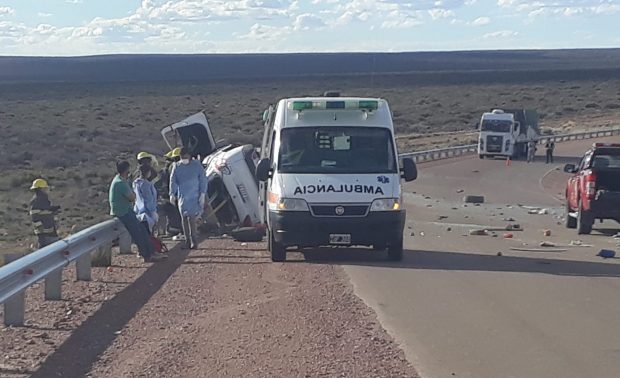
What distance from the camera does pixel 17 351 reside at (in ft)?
30.1

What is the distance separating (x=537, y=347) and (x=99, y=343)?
3.83 metres

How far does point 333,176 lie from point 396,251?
1416 millimetres

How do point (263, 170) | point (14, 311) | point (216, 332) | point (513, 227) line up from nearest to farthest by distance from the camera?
point (216, 332) < point (14, 311) < point (263, 170) < point (513, 227)

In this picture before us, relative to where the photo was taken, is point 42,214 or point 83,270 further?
point 42,214

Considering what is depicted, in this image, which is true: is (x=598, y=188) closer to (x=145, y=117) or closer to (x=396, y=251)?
(x=396, y=251)

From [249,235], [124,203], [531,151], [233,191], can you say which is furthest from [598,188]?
[531,151]

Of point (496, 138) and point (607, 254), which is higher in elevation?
point (607, 254)

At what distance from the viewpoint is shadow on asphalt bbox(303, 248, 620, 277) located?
14898 millimetres

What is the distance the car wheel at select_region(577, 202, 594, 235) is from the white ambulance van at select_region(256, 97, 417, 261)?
7212 mm

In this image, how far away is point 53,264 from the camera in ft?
37.0

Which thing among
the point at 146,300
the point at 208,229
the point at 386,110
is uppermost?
the point at 386,110

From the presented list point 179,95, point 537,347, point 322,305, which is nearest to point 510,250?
point 322,305

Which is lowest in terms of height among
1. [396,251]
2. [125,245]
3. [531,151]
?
[531,151]

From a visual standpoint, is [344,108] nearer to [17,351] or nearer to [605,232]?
[17,351]
